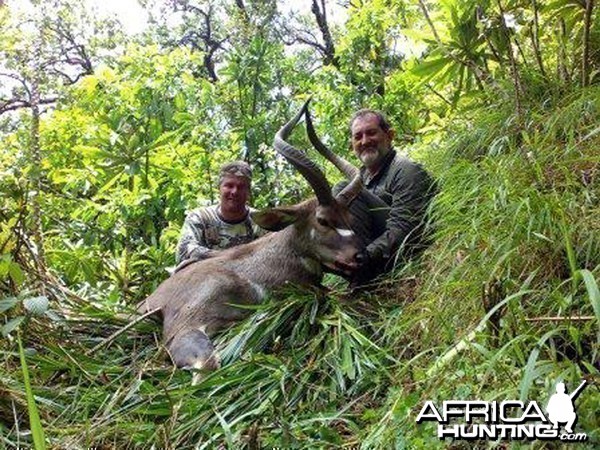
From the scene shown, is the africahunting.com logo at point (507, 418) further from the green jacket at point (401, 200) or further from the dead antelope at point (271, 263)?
the dead antelope at point (271, 263)

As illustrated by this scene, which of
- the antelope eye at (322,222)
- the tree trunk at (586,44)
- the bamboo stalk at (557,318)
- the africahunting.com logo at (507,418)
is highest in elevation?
the tree trunk at (586,44)

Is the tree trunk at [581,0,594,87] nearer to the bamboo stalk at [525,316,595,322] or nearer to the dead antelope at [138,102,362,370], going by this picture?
the dead antelope at [138,102,362,370]

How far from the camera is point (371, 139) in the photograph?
20.6 feet

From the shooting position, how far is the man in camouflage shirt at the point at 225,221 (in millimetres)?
6754

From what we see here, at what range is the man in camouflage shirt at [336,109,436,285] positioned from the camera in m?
5.46

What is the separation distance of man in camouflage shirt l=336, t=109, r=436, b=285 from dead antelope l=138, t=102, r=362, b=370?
17 centimetres

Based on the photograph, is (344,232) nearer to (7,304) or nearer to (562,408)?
(7,304)

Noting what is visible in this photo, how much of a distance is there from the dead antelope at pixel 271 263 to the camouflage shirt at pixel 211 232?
0.65 m

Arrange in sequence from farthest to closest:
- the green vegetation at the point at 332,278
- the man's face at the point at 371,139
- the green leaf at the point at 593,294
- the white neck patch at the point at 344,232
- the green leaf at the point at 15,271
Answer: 1. the man's face at the point at 371,139
2. the white neck patch at the point at 344,232
3. the green leaf at the point at 15,271
4. the green vegetation at the point at 332,278
5. the green leaf at the point at 593,294

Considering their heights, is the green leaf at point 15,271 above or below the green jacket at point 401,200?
above

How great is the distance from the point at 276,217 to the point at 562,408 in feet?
11.7

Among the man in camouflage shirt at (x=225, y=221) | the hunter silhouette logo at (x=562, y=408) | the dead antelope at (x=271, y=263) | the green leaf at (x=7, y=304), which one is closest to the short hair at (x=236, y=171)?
the man in camouflage shirt at (x=225, y=221)

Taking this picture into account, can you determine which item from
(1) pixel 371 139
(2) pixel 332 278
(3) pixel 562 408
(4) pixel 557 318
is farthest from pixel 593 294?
(2) pixel 332 278

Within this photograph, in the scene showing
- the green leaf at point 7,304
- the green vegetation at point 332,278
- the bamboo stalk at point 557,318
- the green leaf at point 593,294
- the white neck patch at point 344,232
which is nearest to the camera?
the green leaf at point 593,294
